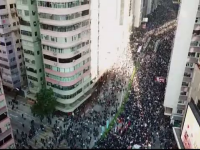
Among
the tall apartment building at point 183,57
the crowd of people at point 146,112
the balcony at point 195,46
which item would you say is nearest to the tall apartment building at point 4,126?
the crowd of people at point 146,112

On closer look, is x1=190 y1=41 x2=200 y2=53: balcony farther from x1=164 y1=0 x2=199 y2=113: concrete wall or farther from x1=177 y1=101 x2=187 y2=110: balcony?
x1=177 y1=101 x2=187 y2=110: balcony

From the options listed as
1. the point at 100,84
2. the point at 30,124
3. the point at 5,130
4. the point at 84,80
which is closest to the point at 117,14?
the point at 100,84

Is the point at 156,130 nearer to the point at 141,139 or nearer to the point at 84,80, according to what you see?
the point at 141,139

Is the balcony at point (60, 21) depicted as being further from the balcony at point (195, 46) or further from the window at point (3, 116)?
the balcony at point (195, 46)

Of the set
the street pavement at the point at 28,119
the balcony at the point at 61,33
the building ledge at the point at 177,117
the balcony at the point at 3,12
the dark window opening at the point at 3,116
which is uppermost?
the balcony at the point at 3,12

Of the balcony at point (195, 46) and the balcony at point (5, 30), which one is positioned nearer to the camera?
the balcony at point (195, 46)
